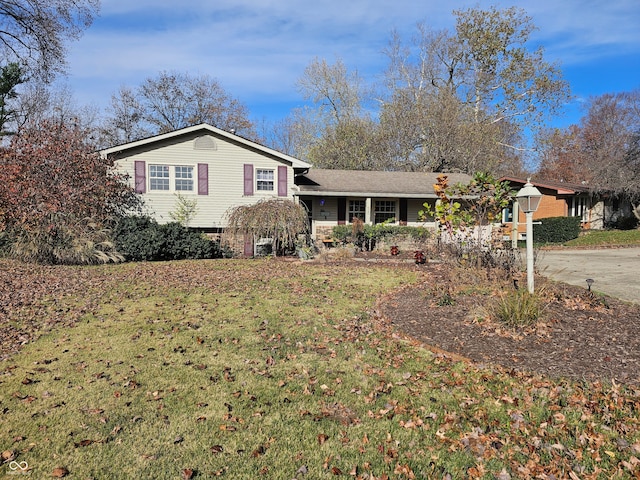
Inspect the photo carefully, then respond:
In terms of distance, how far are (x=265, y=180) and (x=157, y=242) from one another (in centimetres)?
519

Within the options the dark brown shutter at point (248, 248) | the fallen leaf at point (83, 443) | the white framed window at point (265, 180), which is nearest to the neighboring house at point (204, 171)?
the white framed window at point (265, 180)

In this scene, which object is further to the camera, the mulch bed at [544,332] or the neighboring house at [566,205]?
the neighboring house at [566,205]

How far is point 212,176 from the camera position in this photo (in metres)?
16.5

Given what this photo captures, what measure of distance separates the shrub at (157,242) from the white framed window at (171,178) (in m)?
1.54

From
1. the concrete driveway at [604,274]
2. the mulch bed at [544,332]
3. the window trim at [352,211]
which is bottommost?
the mulch bed at [544,332]

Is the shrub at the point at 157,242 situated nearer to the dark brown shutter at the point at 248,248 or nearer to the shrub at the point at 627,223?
the dark brown shutter at the point at 248,248

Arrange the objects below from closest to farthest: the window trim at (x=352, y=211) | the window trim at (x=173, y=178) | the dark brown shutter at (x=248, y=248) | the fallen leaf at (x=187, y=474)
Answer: the fallen leaf at (x=187, y=474)
the dark brown shutter at (x=248, y=248)
the window trim at (x=173, y=178)
the window trim at (x=352, y=211)

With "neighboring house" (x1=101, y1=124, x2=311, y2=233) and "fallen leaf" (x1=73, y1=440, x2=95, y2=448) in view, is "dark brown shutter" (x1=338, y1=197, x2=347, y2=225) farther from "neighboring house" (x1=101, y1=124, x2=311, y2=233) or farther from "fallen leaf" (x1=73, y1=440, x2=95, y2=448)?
"fallen leaf" (x1=73, y1=440, x2=95, y2=448)

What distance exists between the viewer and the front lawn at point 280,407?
3008mm

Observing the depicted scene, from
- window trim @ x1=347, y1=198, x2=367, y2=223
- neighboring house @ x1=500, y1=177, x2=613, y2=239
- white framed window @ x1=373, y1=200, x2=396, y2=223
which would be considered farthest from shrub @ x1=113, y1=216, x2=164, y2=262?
neighboring house @ x1=500, y1=177, x2=613, y2=239

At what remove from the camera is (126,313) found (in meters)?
Result: 7.08

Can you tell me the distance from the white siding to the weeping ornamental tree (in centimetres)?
166

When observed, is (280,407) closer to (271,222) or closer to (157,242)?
(271,222)

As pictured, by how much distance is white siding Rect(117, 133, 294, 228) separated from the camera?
16.1m
